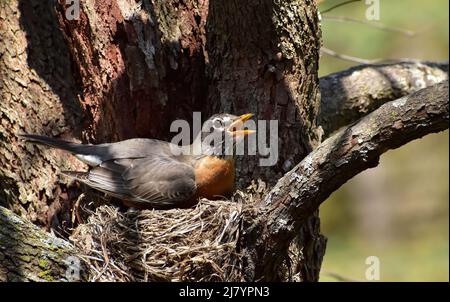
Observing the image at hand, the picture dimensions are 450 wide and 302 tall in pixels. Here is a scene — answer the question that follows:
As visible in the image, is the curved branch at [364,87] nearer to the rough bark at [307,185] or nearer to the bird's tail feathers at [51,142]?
the rough bark at [307,185]

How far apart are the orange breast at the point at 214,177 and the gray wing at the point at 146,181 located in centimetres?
Answer: 6

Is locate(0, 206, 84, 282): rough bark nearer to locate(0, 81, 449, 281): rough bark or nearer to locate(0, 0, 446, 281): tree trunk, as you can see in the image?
locate(0, 81, 449, 281): rough bark

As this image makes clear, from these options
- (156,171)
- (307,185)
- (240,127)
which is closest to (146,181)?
(156,171)

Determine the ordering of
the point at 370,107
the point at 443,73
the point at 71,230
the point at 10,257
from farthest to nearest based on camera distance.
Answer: the point at 443,73, the point at 370,107, the point at 71,230, the point at 10,257

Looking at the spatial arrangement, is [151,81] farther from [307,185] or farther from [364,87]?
[364,87]

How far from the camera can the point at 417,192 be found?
13406mm

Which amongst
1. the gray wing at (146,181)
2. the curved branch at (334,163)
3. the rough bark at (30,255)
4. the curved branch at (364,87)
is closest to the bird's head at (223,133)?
the gray wing at (146,181)

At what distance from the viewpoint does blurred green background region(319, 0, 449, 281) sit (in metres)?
12.5

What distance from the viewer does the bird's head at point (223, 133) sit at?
16.4 feet
